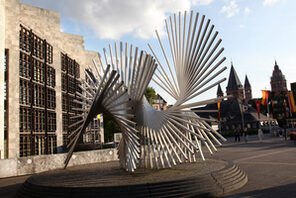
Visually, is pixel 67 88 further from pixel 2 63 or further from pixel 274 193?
pixel 274 193

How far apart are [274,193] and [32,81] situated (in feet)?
64.9

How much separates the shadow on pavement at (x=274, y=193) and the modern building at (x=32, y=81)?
48.0 feet

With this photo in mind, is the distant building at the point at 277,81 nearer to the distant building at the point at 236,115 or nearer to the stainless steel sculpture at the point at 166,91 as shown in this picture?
the distant building at the point at 236,115

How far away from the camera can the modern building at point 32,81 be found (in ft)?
57.5

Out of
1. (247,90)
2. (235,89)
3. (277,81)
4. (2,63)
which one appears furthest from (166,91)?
(277,81)

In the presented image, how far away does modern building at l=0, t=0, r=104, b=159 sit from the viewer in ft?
57.5

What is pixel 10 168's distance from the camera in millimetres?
11844

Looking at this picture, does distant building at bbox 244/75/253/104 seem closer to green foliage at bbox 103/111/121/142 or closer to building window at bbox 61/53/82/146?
green foliage at bbox 103/111/121/142

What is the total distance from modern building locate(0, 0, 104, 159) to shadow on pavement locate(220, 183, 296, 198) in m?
14.6

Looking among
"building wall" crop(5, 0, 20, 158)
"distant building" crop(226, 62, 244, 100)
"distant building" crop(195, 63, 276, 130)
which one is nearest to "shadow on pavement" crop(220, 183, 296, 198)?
"building wall" crop(5, 0, 20, 158)

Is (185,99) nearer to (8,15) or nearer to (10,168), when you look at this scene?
(10,168)

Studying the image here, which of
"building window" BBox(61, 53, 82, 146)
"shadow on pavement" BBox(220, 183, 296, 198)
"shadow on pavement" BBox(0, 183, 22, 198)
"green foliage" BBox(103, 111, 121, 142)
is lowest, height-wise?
"shadow on pavement" BBox(0, 183, 22, 198)

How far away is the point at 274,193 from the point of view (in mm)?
6004

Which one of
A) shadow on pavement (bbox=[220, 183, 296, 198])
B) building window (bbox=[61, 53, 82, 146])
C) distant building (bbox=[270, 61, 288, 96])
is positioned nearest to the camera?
shadow on pavement (bbox=[220, 183, 296, 198])
